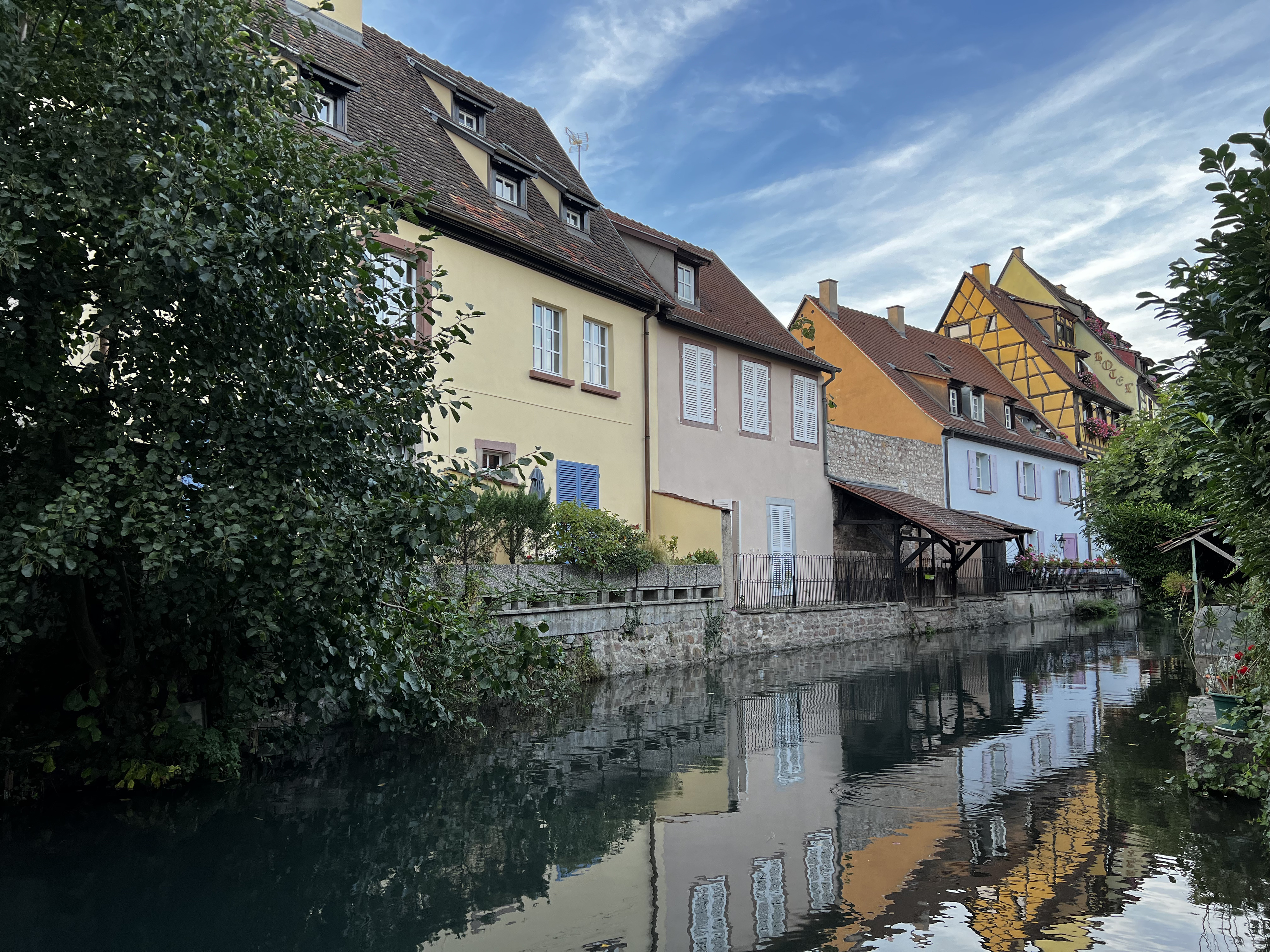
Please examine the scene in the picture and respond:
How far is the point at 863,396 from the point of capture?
99.6 ft

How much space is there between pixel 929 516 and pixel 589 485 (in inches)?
423

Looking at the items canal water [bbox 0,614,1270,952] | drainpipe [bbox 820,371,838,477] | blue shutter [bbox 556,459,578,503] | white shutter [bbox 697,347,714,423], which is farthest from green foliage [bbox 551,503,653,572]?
drainpipe [bbox 820,371,838,477]

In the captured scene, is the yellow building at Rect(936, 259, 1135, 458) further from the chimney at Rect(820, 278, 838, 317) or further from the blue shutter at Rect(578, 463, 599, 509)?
the blue shutter at Rect(578, 463, 599, 509)

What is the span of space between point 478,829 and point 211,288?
13.8ft

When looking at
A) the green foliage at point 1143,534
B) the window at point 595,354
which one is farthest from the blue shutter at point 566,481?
the green foliage at point 1143,534

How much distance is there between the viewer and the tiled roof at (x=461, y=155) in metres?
14.6

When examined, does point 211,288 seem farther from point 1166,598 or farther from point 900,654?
point 1166,598

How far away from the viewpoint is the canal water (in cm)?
496

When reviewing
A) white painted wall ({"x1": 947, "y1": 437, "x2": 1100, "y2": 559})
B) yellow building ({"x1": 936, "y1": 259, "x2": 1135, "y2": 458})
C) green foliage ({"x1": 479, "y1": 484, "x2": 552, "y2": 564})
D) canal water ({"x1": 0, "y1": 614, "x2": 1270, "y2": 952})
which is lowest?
canal water ({"x1": 0, "y1": 614, "x2": 1270, "y2": 952})

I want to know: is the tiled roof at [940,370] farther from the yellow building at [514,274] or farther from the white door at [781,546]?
the yellow building at [514,274]

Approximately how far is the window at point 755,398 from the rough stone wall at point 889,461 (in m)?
3.17

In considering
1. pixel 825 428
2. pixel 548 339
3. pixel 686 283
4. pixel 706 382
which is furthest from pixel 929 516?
pixel 548 339

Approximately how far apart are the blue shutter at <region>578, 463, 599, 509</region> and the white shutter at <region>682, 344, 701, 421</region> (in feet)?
10.4

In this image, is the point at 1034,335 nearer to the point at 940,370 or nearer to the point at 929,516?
the point at 940,370
